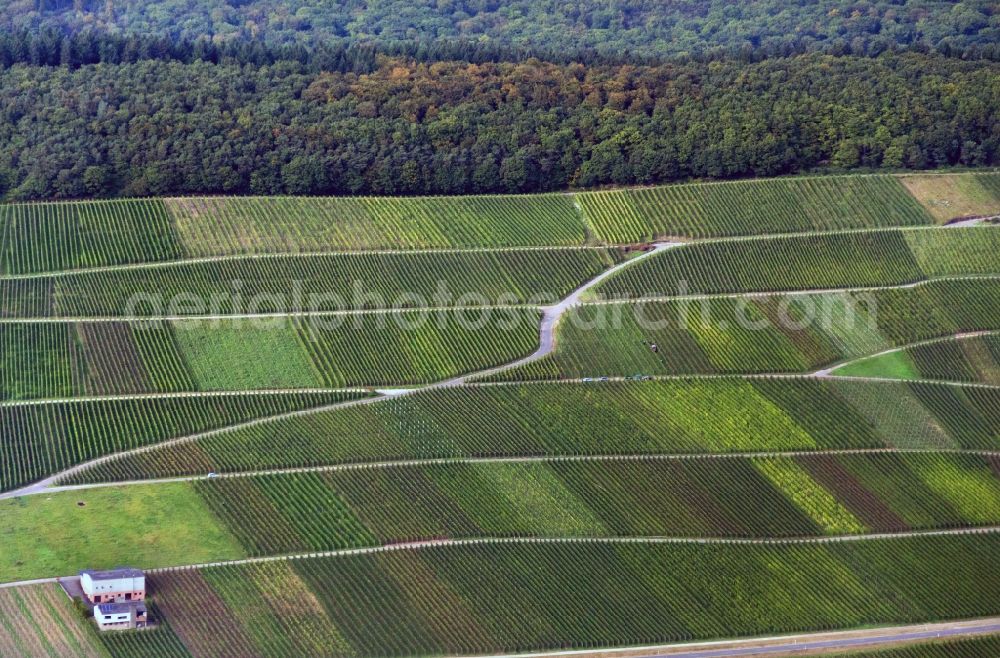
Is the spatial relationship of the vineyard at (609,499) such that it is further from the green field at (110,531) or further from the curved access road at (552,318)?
the curved access road at (552,318)

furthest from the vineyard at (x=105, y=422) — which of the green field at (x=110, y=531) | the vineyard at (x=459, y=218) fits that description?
the vineyard at (x=459, y=218)

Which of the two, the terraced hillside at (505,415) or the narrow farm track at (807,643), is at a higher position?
the terraced hillside at (505,415)

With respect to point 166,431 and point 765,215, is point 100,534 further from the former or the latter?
point 765,215

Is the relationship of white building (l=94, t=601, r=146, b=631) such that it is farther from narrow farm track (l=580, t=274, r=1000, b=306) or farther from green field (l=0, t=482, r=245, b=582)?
narrow farm track (l=580, t=274, r=1000, b=306)

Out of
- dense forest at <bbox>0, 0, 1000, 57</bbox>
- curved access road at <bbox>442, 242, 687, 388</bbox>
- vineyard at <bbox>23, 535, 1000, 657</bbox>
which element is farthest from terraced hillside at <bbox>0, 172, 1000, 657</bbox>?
dense forest at <bbox>0, 0, 1000, 57</bbox>

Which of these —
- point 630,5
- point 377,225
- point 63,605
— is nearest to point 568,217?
point 377,225

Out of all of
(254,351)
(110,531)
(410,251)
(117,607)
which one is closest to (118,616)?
(117,607)
